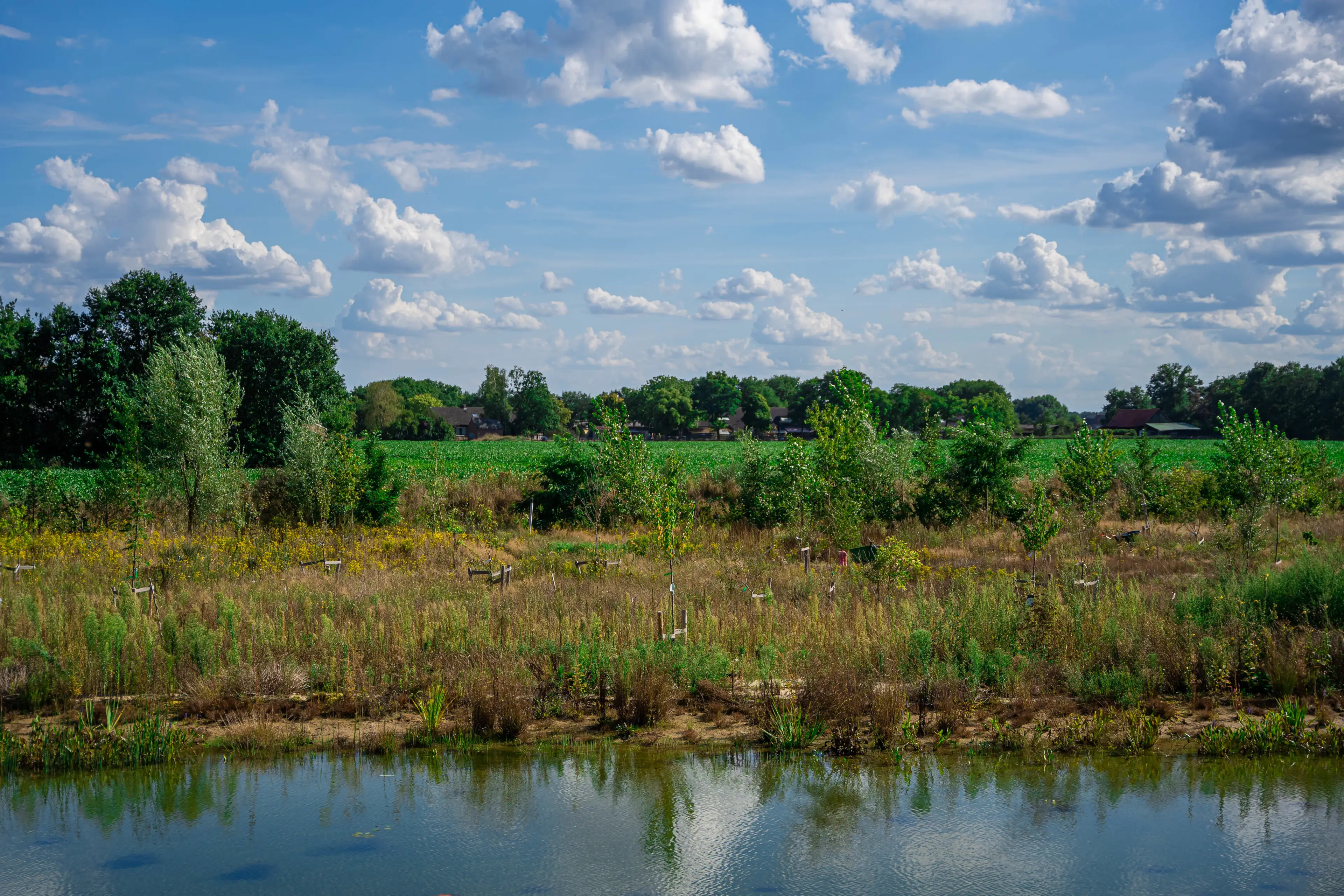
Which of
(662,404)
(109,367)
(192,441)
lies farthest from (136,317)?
(662,404)

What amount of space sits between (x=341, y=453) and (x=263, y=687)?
1342 cm

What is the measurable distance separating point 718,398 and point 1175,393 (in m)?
64.3

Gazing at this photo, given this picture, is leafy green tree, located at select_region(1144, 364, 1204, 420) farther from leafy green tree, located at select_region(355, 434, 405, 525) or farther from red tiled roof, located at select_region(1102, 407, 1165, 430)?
leafy green tree, located at select_region(355, 434, 405, 525)

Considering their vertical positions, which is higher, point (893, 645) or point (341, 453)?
point (341, 453)

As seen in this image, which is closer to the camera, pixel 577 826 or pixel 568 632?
pixel 577 826

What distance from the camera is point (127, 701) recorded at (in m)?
11.9

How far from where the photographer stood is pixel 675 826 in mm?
8695

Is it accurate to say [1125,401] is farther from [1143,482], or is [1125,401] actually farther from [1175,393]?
[1143,482]

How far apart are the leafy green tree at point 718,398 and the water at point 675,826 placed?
447 ft

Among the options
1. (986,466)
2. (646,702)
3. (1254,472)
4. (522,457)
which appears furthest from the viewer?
(522,457)

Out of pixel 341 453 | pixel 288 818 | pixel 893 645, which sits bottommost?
pixel 288 818

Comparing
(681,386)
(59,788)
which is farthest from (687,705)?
(681,386)

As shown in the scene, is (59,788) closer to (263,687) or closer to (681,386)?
(263,687)

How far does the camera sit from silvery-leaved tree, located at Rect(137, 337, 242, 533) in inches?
1094
